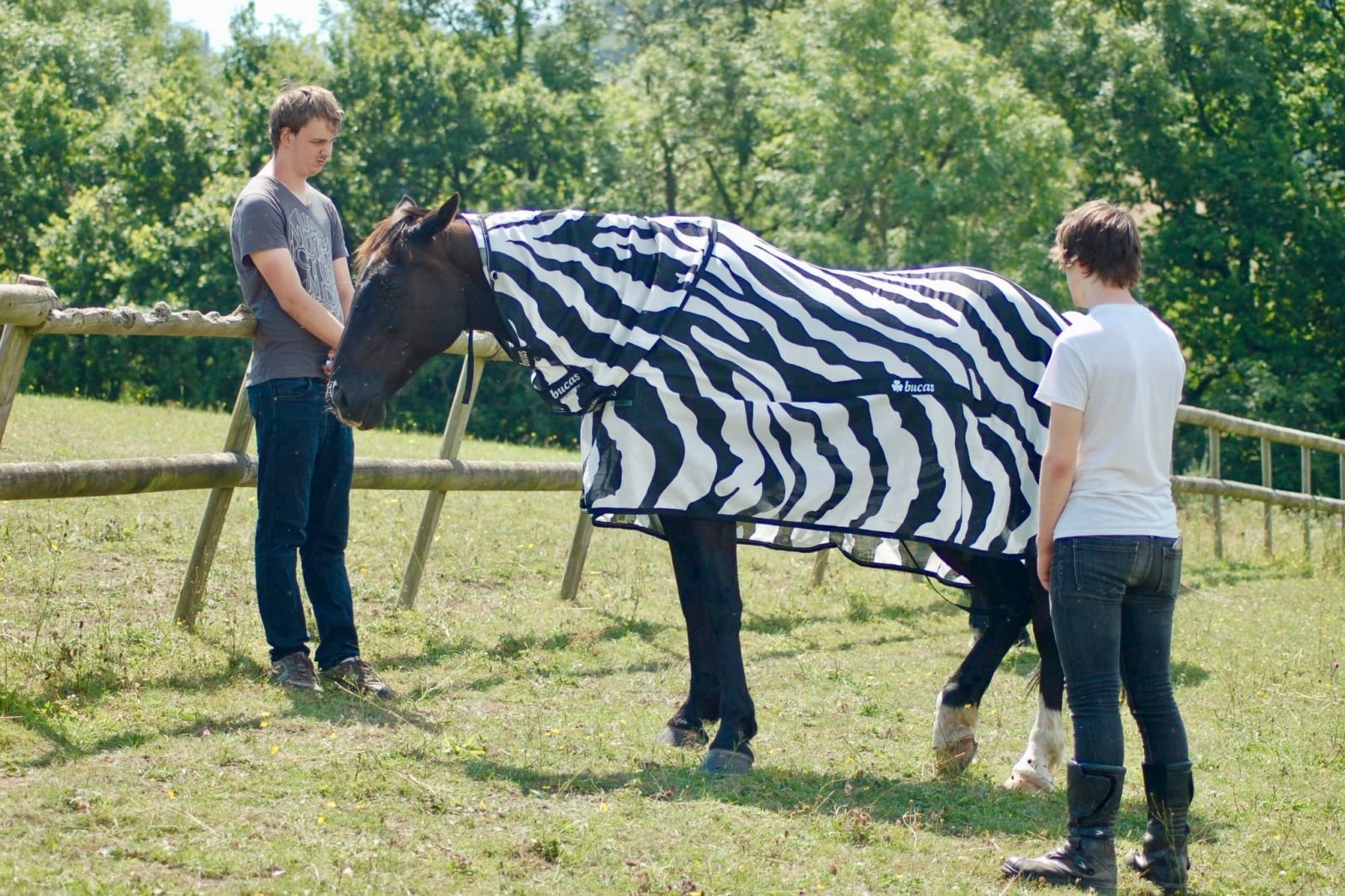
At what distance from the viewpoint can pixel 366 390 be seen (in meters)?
4.66

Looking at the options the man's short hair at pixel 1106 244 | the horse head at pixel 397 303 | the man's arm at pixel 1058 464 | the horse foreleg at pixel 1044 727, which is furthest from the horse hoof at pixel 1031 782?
the horse head at pixel 397 303

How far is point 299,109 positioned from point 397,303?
833 mm

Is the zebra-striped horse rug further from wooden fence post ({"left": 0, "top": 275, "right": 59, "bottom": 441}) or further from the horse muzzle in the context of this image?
wooden fence post ({"left": 0, "top": 275, "right": 59, "bottom": 441})

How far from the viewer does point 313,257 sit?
5.09m

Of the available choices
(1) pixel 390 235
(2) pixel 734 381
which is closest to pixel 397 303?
(1) pixel 390 235

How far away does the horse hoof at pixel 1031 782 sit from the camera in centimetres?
464

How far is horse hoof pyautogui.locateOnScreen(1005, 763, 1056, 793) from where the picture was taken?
4.64 metres

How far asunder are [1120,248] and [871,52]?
80.6 ft

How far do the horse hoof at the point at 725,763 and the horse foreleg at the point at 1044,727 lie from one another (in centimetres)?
93

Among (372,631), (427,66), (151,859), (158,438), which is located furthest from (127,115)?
(151,859)

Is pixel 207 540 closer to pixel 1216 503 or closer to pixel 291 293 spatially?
pixel 291 293

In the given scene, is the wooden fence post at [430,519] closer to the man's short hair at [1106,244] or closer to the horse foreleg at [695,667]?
the horse foreleg at [695,667]

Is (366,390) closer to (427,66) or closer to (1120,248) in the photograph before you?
(1120,248)

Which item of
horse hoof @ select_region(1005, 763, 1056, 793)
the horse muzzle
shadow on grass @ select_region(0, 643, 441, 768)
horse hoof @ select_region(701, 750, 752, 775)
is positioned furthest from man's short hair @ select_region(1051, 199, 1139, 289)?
shadow on grass @ select_region(0, 643, 441, 768)
